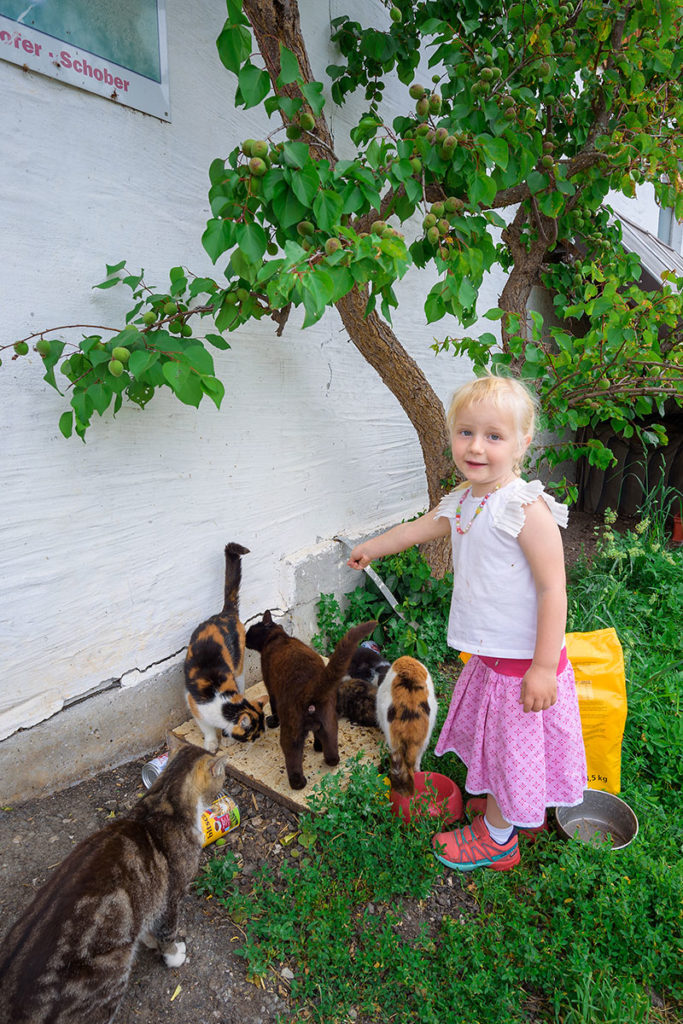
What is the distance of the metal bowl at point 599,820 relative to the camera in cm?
239

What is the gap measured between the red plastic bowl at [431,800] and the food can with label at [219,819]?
0.64 m

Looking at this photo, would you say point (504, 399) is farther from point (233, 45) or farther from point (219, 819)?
point (219, 819)

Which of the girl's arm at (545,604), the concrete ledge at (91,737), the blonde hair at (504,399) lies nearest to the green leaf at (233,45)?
the blonde hair at (504,399)

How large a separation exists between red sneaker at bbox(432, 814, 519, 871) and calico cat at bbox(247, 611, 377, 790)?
564 millimetres

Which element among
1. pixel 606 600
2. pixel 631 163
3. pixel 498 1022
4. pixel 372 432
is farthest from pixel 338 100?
pixel 498 1022

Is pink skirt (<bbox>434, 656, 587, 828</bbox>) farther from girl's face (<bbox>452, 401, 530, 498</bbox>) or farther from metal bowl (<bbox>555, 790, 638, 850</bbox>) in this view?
girl's face (<bbox>452, 401, 530, 498</bbox>)

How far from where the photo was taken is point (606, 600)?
13.3 feet

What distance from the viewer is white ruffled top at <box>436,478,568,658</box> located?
2031 millimetres

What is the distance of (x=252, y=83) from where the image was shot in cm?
196

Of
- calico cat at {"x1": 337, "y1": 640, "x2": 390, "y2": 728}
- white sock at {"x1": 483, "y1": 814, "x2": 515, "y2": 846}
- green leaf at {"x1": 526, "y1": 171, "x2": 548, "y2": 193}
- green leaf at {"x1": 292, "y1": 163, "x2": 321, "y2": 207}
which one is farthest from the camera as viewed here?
green leaf at {"x1": 526, "y1": 171, "x2": 548, "y2": 193}

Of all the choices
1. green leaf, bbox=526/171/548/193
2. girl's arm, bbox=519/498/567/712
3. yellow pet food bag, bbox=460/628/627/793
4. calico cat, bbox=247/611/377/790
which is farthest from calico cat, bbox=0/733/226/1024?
green leaf, bbox=526/171/548/193

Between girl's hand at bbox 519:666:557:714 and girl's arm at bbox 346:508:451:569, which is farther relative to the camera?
girl's arm at bbox 346:508:451:569

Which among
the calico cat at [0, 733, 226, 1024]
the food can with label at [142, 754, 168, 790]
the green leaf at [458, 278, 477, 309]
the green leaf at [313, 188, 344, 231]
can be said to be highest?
the green leaf at [313, 188, 344, 231]

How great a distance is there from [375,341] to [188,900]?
275 centimetres
